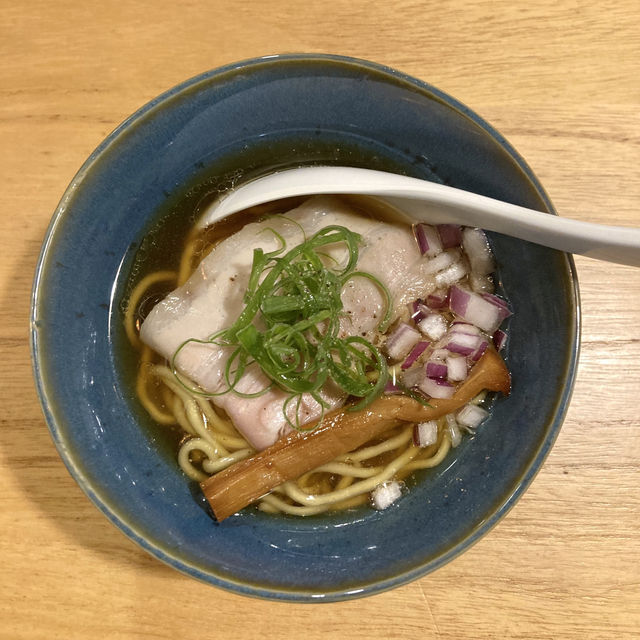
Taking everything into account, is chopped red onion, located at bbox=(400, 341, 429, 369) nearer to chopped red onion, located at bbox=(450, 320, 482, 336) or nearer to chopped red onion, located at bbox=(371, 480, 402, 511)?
chopped red onion, located at bbox=(450, 320, 482, 336)

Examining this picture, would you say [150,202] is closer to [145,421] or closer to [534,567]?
[145,421]

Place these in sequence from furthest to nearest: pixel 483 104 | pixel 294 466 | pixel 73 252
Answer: pixel 483 104 < pixel 294 466 < pixel 73 252

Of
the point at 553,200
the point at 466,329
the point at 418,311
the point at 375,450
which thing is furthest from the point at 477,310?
the point at 375,450

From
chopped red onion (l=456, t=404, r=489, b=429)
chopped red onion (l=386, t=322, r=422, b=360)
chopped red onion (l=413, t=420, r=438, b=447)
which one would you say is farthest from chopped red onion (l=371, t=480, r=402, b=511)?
chopped red onion (l=386, t=322, r=422, b=360)

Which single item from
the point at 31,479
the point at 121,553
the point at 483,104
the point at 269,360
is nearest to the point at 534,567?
the point at 269,360

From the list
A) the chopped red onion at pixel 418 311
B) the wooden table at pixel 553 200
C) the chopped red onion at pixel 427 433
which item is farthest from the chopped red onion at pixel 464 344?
the wooden table at pixel 553 200

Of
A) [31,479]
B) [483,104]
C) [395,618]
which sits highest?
[483,104]

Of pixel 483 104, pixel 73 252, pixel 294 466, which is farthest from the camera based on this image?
pixel 483 104
